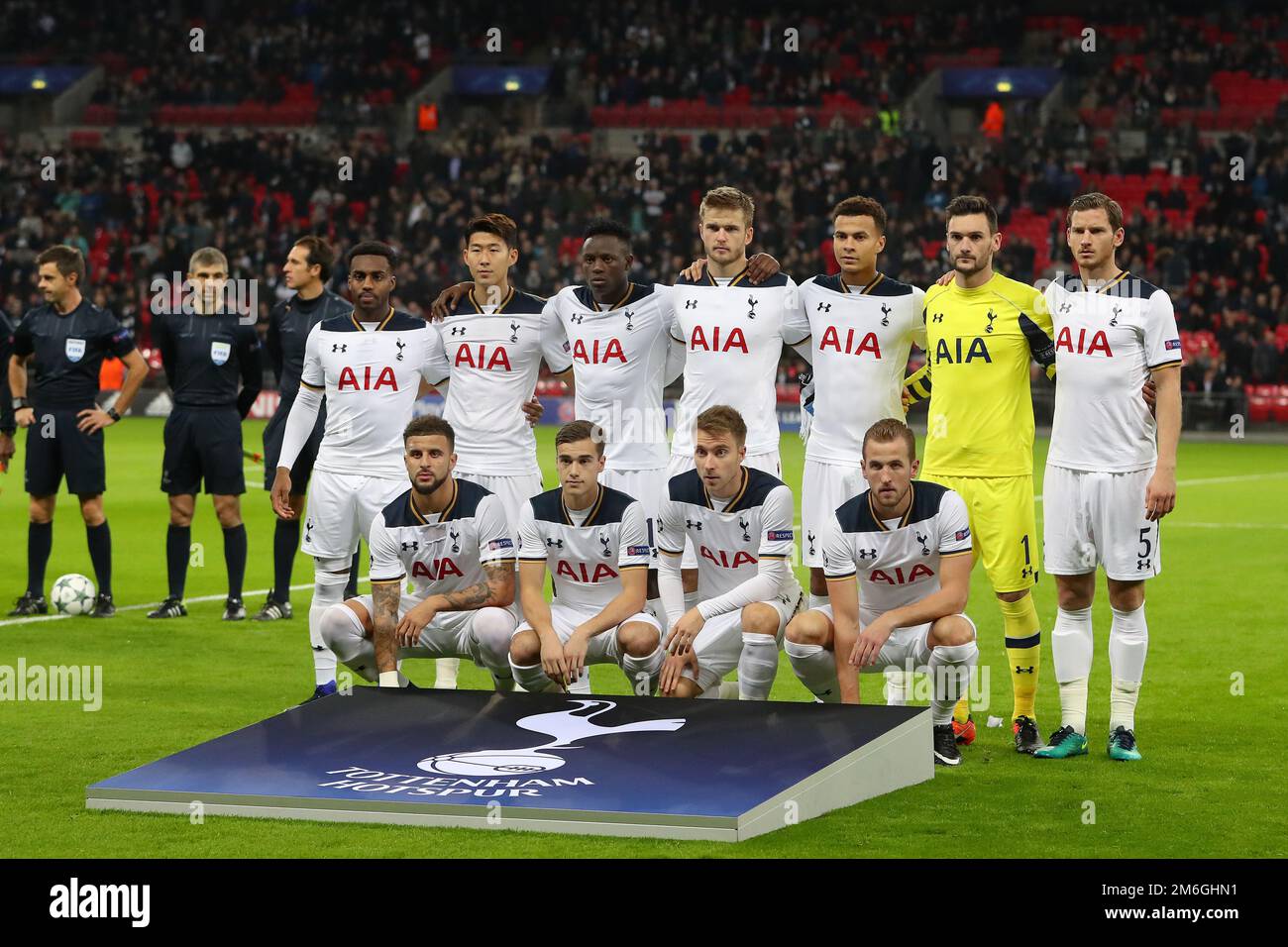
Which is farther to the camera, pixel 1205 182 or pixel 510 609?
pixel 1205 182

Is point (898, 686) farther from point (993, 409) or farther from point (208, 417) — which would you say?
point (208, 417)

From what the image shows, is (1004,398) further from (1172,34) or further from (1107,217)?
(1172,34)

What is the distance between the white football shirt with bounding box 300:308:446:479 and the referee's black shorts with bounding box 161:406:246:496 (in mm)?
2270

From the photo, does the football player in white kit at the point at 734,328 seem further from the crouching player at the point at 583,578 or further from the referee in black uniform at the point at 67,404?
the referee in black uniform at the point at 67,404

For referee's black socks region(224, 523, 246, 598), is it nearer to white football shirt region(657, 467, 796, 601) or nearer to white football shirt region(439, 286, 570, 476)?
white football shirt region(439, 286, 570, 476)

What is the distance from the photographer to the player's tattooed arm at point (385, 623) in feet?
25.8

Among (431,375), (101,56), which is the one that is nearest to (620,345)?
(431,375)

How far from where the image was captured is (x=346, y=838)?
19.4 feet

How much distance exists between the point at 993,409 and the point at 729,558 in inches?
50.4

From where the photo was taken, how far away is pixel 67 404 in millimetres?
11234

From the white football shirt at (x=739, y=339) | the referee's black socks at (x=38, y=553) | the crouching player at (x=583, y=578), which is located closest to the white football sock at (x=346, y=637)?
the crouching player at (x=583, y=578)

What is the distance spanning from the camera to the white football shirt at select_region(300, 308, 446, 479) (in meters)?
8.90

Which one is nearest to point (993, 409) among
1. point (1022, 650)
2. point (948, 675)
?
point (1022, 650)
